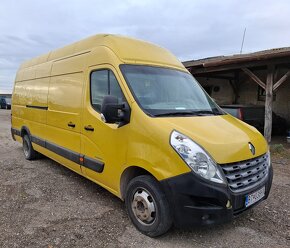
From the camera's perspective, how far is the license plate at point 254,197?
325 cm

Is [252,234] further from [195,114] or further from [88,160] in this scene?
[88,160]

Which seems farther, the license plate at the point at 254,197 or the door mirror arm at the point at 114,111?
the door mirror arm at the point at 114,111

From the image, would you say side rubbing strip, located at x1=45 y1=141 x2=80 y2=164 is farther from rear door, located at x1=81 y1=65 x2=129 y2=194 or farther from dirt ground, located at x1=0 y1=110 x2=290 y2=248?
dirt ground, located at x1=0 y1=110 x2=290 y2=248

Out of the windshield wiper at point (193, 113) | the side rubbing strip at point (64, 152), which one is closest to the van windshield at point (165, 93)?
the windshield wiper at point (193, 113)

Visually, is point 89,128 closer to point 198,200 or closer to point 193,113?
point 193,113

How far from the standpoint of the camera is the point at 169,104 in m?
3.83

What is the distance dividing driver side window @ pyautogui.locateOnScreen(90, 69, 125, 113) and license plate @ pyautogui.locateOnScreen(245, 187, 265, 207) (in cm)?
188

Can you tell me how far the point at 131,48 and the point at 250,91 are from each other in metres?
12.2

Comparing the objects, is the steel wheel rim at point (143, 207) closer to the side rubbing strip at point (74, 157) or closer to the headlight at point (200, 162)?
the headlight at point (200, 162)

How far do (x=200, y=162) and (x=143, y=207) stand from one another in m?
0.96

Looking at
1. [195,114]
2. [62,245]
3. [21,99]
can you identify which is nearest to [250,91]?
[21,99]

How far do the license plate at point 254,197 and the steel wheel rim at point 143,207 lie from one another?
1036 millimetres

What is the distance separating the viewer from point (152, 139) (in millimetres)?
3271

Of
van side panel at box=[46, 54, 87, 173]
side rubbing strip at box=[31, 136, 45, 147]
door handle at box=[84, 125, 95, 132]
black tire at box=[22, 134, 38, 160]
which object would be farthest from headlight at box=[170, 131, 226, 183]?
black tire at box=[22, 134, 38, 160]
